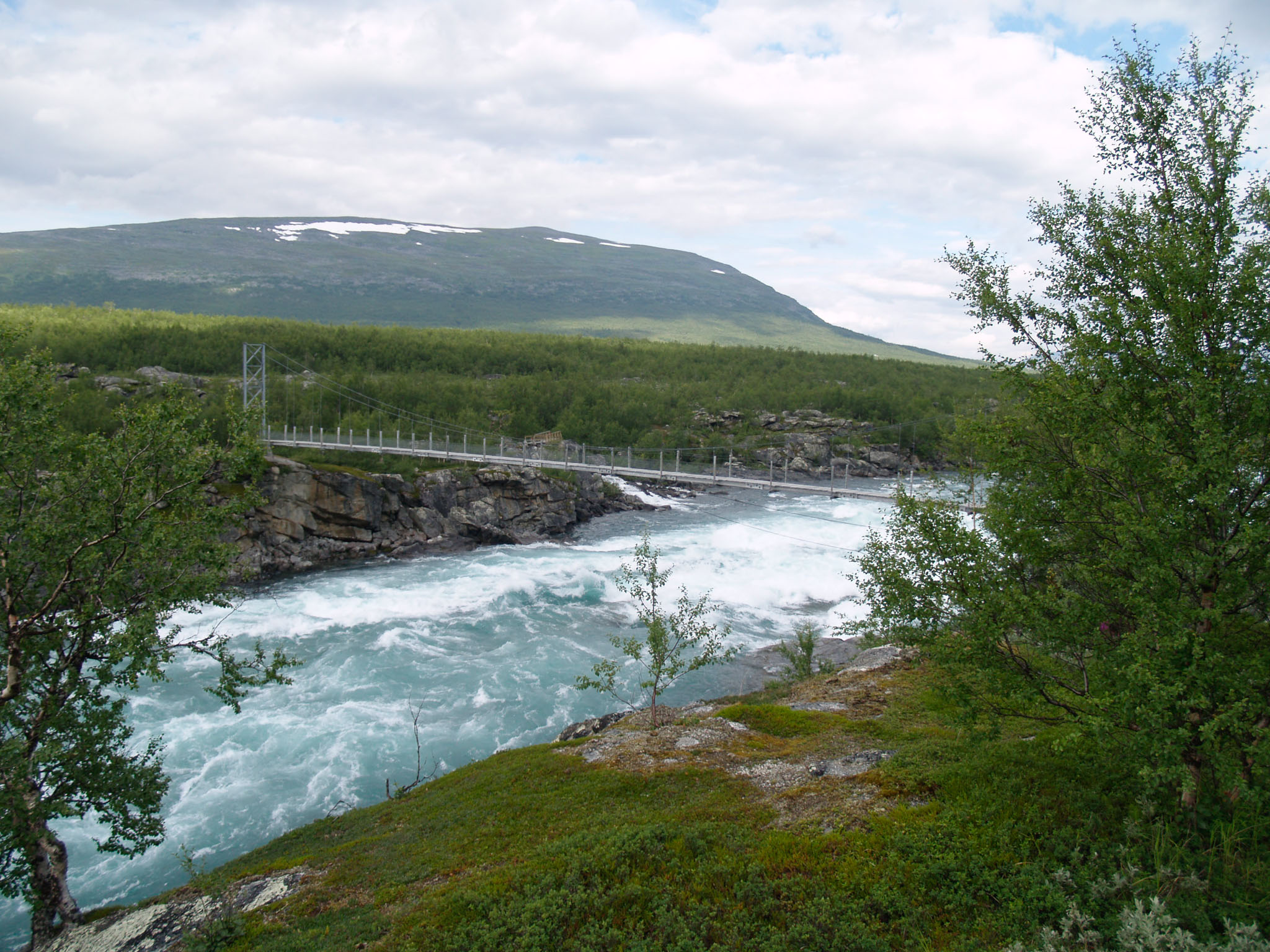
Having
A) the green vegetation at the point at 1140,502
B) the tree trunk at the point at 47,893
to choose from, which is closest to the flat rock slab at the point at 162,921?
the tree trunk at the point at 47,893

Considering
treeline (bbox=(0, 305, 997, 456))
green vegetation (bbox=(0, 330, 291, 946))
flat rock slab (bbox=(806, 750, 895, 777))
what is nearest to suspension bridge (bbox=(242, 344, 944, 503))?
treeline (bbox=(0, 305, 997, 456))

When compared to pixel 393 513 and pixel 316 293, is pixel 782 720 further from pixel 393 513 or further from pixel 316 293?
pixel 316 293

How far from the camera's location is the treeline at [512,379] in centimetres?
5331

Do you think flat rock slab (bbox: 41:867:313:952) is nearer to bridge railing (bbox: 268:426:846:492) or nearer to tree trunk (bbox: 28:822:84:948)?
tree trunk (bbox: 28:822:84:948)

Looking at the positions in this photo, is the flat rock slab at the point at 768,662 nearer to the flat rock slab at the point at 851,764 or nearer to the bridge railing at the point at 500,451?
the flat rock slab at the point at 851,764

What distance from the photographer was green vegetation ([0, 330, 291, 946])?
737cm

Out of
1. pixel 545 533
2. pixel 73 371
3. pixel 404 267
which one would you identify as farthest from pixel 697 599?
pixel 404 267

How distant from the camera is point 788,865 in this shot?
255 inches

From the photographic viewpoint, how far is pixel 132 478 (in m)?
8.05

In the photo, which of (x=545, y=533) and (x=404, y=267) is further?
(x=404, y=267)

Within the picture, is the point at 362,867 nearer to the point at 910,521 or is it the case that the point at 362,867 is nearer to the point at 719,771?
the point at 719,771

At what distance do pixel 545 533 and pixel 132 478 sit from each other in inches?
1223

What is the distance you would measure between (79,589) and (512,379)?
58614mm

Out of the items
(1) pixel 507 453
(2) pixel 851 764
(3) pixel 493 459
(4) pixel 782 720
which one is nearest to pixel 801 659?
(4) pixel 782 720
